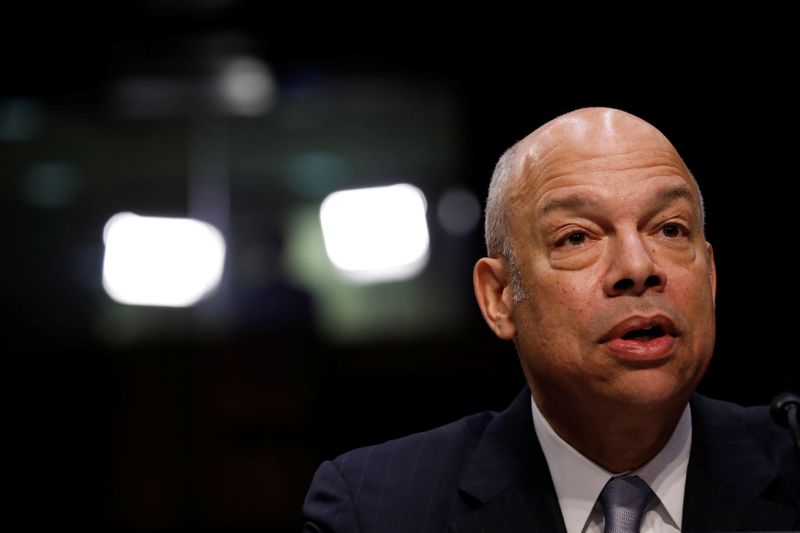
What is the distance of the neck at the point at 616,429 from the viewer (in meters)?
1.58

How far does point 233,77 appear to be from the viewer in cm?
401

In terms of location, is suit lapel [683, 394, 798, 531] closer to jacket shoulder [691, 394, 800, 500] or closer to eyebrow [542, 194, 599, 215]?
jacket shoulder [691, 394, 800, 500]

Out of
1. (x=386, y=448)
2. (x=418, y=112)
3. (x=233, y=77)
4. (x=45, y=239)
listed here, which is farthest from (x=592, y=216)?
(x=45, y=239)

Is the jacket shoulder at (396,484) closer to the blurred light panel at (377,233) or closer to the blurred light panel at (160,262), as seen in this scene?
the blurred light panel at (377,233)

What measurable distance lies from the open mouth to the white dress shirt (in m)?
0.26

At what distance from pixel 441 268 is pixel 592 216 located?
84.9 inches

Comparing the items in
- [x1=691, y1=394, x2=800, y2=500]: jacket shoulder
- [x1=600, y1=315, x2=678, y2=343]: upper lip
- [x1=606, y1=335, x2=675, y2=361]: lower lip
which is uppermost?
[x1=600, y1=315, x2=678, y2=343]: upper lip

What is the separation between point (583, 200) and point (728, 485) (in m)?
0.55

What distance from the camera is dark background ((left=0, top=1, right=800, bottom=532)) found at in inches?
120

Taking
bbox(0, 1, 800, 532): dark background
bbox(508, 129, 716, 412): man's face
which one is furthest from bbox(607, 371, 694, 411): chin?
bbox(0, 1, 800, 532): dark background

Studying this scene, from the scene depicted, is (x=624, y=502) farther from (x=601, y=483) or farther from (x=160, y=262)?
(x=160, y=262)

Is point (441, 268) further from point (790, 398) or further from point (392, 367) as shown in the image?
point (790, 398)

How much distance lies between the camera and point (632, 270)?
152cm

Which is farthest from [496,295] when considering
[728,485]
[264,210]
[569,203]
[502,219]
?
[264,210]
